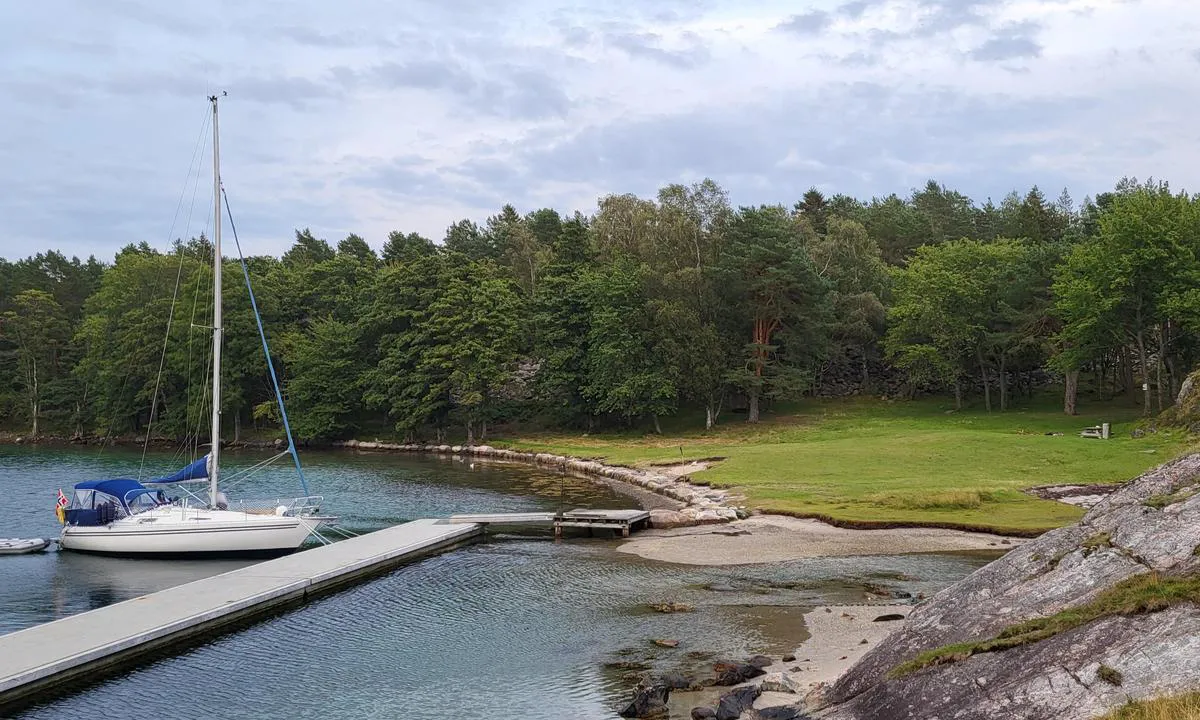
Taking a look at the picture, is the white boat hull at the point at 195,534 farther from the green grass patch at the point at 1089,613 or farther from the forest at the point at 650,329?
the forest at the point at 650,329

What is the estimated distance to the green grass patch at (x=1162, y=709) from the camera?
422 inches

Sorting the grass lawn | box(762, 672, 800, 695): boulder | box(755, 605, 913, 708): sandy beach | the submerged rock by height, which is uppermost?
the grass lawn

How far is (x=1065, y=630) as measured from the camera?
14.0 metres

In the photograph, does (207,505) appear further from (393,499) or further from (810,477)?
(810,477)

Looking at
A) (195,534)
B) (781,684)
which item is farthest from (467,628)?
(195,534)

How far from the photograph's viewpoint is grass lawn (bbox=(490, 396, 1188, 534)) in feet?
138

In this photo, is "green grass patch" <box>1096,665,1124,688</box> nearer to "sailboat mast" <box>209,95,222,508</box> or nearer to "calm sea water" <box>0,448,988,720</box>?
"calm sea water" <box>0,448,988,720</box>

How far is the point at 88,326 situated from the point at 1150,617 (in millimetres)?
129488

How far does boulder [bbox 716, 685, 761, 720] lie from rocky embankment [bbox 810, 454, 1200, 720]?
132cm

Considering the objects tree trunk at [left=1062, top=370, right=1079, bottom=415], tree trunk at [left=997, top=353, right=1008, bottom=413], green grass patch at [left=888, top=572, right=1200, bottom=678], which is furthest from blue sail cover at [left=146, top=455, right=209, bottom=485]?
tree trunk at [left=997, top=353, right=1008, bottom=413]

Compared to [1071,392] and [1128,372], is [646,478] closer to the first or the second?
[1071,392]

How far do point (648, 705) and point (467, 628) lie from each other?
29.9 feet

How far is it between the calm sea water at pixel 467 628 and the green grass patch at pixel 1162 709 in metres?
10.0

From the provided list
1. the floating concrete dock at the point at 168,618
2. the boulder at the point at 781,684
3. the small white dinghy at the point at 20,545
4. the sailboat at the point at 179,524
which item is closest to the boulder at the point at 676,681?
the boulder at the point at 781,684
